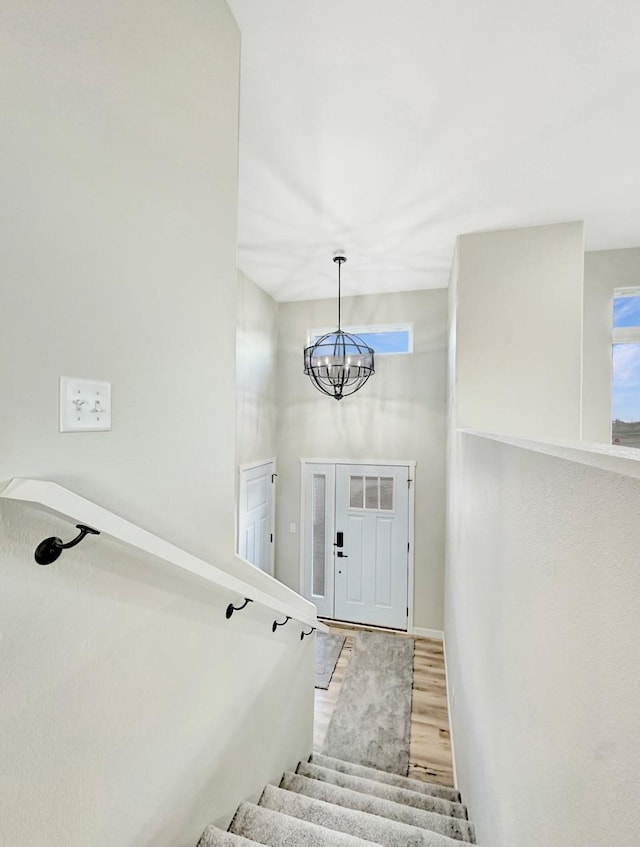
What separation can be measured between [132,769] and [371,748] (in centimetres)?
256

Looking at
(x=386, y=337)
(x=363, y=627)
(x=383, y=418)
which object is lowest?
(x=363, y=627)

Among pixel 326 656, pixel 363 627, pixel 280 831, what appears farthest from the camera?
pixel 363 627

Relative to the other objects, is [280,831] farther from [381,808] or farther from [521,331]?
[521,331]

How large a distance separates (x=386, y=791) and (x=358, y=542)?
2649mm

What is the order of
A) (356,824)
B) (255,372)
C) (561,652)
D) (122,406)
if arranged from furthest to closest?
(255,372), (356,824), (122,406), (561,652)

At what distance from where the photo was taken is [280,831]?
142 centimetres

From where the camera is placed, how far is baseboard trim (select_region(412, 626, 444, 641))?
14.5ft

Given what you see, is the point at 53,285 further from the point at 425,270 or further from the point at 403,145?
the point at 425,270

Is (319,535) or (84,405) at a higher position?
(84,405)

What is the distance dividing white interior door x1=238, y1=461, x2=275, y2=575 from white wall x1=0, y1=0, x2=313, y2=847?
2.51 meters

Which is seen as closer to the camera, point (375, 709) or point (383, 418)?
point (375, 709)

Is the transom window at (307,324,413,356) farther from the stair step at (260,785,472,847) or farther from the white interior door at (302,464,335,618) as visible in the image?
the stair step at (260,785,472,847)

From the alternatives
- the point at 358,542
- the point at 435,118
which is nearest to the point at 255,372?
the point at 358,542

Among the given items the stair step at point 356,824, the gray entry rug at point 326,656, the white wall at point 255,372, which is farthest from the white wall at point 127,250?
the gray entry rug at point 326,656
